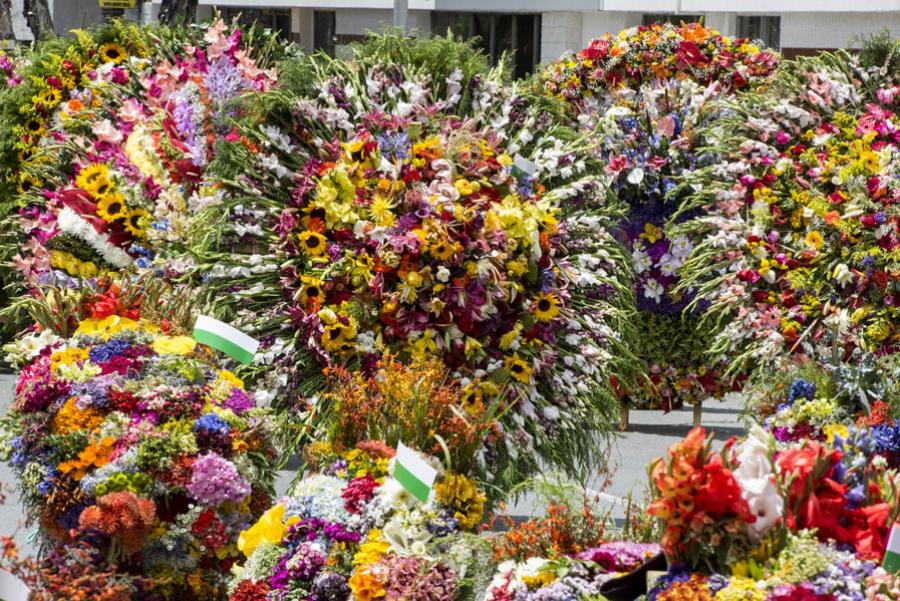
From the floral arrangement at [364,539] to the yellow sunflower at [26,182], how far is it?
5.54 metres

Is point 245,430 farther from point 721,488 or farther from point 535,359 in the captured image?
point 721,488

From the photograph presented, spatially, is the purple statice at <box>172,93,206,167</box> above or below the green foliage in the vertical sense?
below

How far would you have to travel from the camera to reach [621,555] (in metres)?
4.34

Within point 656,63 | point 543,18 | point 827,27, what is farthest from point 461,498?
point 543,18

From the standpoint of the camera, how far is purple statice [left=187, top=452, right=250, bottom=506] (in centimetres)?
515

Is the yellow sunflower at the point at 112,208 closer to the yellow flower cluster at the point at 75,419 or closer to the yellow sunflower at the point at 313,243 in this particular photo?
the yellow sunflower at the point at 313,243

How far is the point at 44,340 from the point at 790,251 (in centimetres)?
408

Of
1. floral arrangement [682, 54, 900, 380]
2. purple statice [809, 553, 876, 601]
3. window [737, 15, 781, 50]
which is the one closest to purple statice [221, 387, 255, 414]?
purple statice [809, 553, 876, 601]

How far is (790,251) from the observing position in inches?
329

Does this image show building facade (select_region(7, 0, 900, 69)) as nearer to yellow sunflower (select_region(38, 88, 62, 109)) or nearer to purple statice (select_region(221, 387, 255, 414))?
yellow sunflower (select_region(38, 88, 62, 109))

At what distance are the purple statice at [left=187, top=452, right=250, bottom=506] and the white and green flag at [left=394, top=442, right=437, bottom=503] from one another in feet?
2.28

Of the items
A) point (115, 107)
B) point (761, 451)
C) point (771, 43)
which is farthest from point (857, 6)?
point (761, 451)

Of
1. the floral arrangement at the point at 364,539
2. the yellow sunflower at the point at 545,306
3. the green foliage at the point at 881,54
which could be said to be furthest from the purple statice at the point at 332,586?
the green foliage at the point at 881,54

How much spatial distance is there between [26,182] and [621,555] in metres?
7.06
